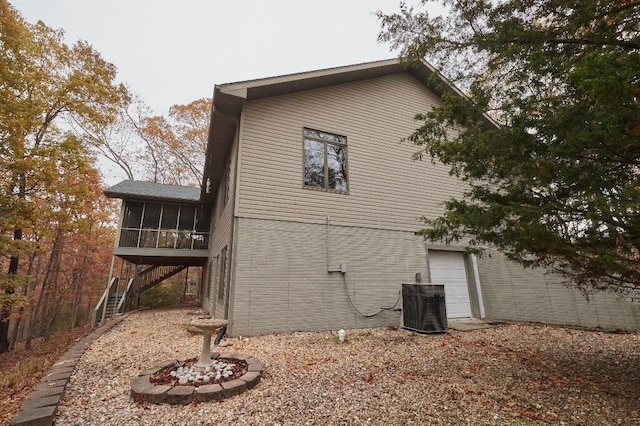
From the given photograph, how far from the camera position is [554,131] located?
116 inches

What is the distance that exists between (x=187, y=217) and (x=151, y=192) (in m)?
1.95

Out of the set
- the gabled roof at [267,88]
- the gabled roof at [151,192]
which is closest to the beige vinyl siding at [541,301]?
the gabled roof at [267,88]

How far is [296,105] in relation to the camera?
8039mm

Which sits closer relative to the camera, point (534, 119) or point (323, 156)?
point (534, 119)

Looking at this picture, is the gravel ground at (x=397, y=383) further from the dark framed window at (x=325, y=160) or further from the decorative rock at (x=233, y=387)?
the dark framed window at (x=325, y=160)

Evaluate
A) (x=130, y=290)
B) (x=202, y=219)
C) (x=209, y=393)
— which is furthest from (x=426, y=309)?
(x=130, y=290)

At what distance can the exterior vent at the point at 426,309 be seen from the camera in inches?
263

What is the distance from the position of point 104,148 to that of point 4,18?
12.8 meters

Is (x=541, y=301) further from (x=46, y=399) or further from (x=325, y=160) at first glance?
(x=46, y=399)

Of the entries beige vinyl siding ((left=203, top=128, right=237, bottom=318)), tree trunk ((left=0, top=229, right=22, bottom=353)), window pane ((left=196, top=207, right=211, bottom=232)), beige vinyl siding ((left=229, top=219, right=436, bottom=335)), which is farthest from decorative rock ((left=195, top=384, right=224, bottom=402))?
window pane ((left=196, top=207, right=211, bottom=232))

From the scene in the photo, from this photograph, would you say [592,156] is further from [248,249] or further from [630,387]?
[248,249]

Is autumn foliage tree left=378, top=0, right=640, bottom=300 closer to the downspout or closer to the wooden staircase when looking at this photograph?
the downspout

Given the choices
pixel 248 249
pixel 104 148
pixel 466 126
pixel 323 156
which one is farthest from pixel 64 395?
pixel 104 148

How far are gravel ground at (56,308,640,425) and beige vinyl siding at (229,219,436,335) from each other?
2.37 ft
